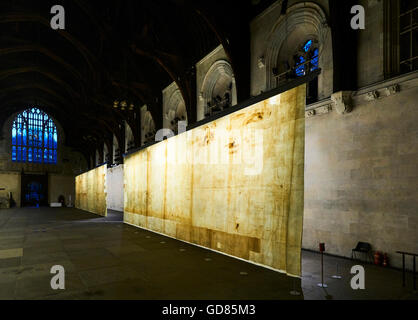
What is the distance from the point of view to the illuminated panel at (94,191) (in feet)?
62.5

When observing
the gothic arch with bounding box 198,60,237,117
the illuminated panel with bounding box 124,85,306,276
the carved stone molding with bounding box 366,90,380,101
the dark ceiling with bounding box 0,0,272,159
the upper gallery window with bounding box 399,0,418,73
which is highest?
the dark ceiling with bounding box 0,0,272,159

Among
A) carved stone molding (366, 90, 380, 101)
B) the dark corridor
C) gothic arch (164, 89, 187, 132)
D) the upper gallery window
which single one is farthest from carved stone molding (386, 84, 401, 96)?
the dark corridor

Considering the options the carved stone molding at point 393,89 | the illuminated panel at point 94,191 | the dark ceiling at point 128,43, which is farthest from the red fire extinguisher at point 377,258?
the illuminated panel at point 94,191

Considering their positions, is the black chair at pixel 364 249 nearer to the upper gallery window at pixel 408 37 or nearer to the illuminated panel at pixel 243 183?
the illuminated panel at pixel 243 183

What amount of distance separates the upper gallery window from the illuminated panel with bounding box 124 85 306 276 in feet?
13.2

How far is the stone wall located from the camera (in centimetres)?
630

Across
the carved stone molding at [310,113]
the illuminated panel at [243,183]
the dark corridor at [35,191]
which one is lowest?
the dark corridor at [35,191]

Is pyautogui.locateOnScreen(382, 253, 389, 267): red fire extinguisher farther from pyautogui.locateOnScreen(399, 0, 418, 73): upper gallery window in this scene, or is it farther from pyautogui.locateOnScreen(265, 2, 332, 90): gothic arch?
pyautogui.locateOnScreen(265, 2, 332, 90): gothic arch

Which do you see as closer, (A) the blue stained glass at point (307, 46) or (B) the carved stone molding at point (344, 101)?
(B) the carved stone molding at point (344, 101)

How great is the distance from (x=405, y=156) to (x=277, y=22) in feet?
21.7

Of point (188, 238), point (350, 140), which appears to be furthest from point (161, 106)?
point (350, 140)

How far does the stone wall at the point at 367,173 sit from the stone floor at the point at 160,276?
77 centimetres
